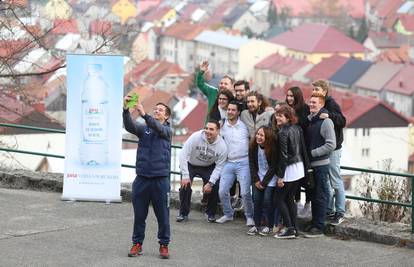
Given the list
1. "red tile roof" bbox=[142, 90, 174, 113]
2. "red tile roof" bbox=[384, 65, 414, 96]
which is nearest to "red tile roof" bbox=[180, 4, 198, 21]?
"red tile roof" bbox=[384, 65, 414, 96]

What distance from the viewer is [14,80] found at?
21.2 metres

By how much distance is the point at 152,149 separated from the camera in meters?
8.80

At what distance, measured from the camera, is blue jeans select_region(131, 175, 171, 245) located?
8820 millimetres

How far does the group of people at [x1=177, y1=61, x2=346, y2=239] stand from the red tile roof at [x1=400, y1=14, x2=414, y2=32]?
15697cm

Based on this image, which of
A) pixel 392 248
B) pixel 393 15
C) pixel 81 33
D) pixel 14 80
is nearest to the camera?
pixel 392 248

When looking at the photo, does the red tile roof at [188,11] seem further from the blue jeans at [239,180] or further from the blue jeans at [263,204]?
the blue jeans at [263,204]

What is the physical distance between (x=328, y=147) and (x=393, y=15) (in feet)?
566

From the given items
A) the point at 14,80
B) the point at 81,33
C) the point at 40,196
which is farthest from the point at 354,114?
the point at 40,196

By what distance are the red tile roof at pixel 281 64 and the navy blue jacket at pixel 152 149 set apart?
116571mm

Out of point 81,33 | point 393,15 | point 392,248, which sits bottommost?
point 392,248

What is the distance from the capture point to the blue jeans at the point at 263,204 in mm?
9938

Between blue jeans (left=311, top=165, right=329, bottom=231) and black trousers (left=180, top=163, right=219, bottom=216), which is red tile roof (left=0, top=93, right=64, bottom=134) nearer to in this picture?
black trousers (left=180, top=163, right=219, bottom=216)

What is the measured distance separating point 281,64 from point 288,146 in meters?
120

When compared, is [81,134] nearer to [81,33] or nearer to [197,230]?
[197,230]
